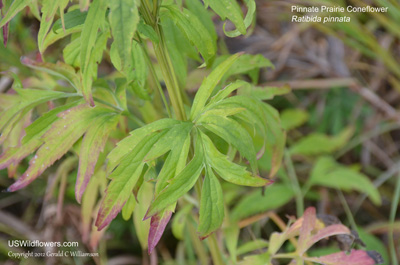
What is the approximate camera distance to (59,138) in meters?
0.86

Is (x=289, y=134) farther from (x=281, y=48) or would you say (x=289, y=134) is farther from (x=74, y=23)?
(x=74, y=23)

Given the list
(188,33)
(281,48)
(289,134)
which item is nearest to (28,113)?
(188,33)

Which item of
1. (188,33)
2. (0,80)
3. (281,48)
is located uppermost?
(188,33)

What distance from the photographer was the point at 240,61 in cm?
105

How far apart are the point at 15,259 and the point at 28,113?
69 centimetres

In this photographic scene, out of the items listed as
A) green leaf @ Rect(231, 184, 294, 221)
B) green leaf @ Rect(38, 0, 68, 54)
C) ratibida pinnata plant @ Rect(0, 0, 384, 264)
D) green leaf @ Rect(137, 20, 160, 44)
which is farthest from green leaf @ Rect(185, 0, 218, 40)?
green leaf @ Rect(231, 184, 294, 221)

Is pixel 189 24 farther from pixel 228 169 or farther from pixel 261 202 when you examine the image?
pixel 261 202

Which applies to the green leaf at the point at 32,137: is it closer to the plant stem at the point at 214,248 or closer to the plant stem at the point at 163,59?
the plant stem at the point at 163,59

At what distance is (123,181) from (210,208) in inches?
6.4

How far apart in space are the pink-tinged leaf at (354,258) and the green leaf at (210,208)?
312 millimetres

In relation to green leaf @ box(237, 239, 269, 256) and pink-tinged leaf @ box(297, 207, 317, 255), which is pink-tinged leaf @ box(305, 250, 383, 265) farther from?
green leaf @ box(237, 239, 269, 256)

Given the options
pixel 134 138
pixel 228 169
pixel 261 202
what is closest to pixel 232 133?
pixel 228 169

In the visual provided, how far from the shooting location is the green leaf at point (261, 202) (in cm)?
147

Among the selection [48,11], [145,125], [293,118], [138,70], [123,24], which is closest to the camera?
[123,24]
